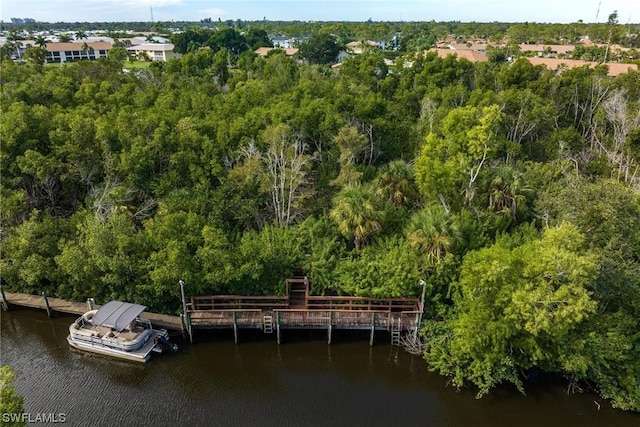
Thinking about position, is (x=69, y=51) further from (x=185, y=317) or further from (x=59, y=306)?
(x=185, y=317)

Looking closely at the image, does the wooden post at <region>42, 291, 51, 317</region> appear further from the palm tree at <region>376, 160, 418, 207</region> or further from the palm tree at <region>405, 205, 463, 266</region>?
the palm tree at <region>405, 205, 463, 266</region>

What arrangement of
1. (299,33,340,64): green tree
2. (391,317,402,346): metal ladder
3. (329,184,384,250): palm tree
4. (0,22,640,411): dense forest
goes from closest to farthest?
(0,22,640,411): dense forest, (391,317,402,346): metal ladder, (329,184,384,250): palm tree, (299,33,340,64): green tree

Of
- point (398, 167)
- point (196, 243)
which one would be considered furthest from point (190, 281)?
point (398, 167)

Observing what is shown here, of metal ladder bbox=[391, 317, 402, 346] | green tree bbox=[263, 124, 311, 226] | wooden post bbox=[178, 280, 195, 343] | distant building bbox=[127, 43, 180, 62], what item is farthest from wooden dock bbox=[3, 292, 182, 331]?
distant building bbox=[127, 43, 180, 62]

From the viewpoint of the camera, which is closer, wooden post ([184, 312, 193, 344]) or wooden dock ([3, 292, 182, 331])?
wooden post ([184, 312, 193, 344])

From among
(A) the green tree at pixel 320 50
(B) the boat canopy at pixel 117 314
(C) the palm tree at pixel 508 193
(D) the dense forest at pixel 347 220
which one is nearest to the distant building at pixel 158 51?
(A) the green tree at pixel 320 50

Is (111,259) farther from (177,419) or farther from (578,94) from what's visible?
(578,94)

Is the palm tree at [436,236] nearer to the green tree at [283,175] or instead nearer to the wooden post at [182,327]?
the green tree at [283,175]
